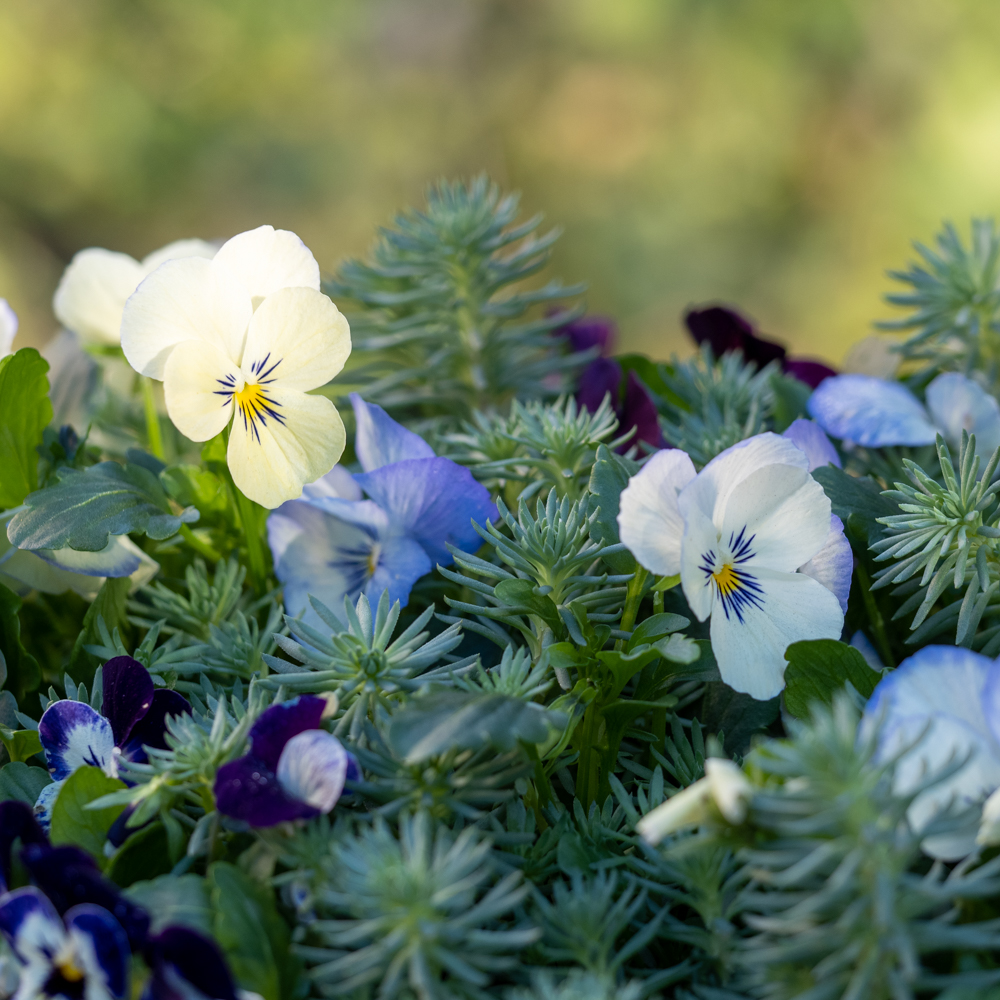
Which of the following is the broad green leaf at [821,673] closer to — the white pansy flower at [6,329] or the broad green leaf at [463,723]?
the broad green leaf at [463,723]

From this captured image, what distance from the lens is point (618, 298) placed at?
285cm

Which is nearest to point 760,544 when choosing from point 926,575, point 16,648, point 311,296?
point 926,575

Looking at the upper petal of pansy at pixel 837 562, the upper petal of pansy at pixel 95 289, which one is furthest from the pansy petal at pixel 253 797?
the upper petal of pansy at pixel 95 289

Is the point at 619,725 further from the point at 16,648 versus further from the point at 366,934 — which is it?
the point at 16,648

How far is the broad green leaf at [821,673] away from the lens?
1.24 feet

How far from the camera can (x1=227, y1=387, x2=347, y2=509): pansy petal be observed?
1.40 feet

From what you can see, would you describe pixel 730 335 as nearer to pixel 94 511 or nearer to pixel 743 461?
pixel 743 461

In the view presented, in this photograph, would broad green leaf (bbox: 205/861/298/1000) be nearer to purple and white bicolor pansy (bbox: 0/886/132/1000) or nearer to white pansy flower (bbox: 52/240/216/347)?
purple and white bicolor pansy (bbox: 0/886/132/1000)

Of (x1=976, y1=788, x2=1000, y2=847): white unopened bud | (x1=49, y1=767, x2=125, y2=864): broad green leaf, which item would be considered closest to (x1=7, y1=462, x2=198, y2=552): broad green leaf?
(x1=49, y1=767, x2=125, y2=864): broad green leaf

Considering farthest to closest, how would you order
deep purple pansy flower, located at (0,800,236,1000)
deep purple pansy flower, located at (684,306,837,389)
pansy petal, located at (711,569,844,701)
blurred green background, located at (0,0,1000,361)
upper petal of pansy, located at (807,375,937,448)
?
1. blurred green background, located at (0,0,1000,361)
2. deep purple pansy flower, located at (684,306,837,389)
3. upper petal of pansy, located at (807,375,937,448)
4. pansy petal, located at (711,569,844,701)
5. deep purple pansy flower, located at (0,800,236,1000)

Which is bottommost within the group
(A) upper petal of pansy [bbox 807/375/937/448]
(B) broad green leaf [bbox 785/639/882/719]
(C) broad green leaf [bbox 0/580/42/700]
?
(B) broad green leaf [bbox 785/639/882/719]

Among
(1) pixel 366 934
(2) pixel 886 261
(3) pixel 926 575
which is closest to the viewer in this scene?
(1) pixel 366 934

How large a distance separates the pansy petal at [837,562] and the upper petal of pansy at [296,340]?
207mm

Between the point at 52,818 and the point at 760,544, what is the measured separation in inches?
10.7
